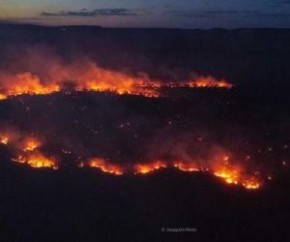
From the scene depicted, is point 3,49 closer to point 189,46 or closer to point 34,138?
point 189,46

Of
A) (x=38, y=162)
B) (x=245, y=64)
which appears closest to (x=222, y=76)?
(x=245, y=64)

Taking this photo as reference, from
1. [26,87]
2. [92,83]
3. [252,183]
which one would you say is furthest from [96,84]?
[252,183]

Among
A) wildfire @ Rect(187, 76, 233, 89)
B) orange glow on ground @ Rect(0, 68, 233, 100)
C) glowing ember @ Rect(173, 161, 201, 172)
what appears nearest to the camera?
glowing ember @ Rect(173, 161, 201, 172)

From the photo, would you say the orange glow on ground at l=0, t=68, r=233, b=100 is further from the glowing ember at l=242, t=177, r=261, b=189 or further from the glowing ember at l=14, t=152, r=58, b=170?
the glowing ember at l=242, t=177, r=261, b=189

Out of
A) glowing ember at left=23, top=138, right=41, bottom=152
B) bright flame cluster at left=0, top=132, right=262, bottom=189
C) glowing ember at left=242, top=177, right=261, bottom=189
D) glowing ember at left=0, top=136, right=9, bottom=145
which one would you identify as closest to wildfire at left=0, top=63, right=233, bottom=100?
glowing ember at left=0, top=136, right=9, bottom=145

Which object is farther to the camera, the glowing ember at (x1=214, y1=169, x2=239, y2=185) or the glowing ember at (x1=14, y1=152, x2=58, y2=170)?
the glowing ember at (x1=14, y1=152, x2=58, y2=170)

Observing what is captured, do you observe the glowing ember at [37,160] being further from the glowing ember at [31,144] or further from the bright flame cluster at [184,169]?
the bright flame cluster at [184,169]

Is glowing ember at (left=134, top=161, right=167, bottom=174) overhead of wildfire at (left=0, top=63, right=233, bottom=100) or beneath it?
beneath

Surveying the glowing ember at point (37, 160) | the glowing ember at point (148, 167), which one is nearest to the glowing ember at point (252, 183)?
the glowing ember at point (148, 167)
